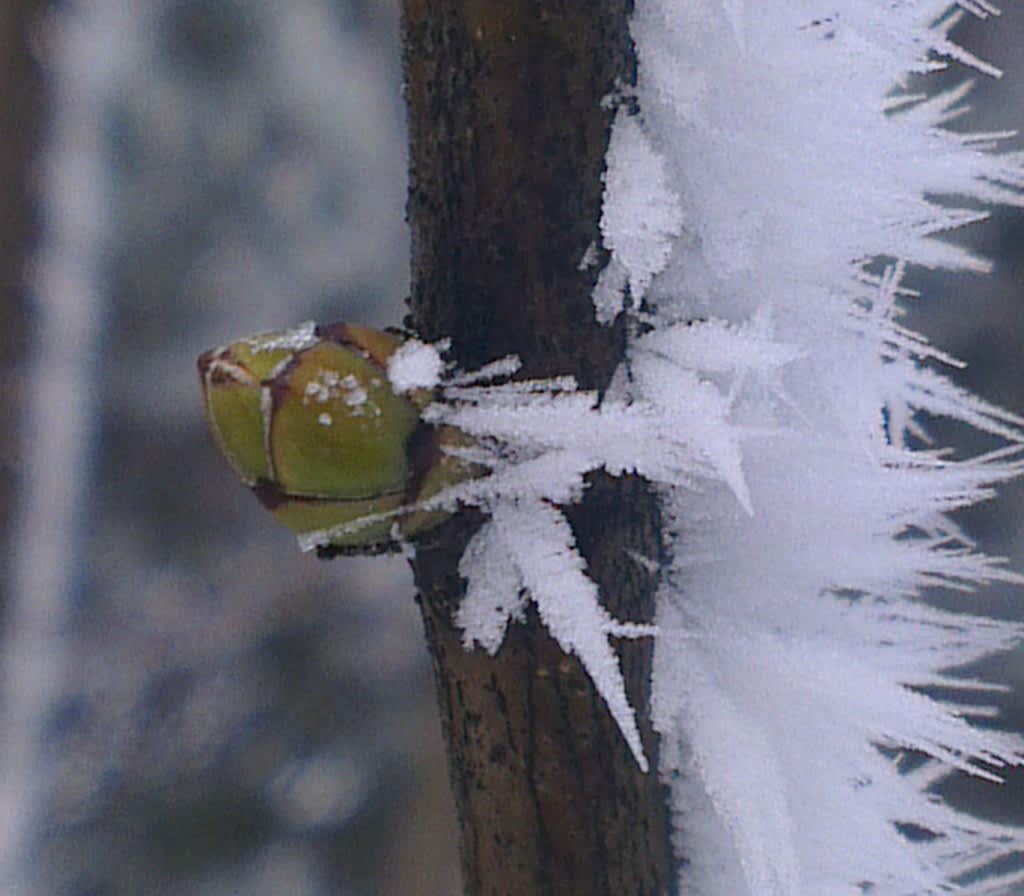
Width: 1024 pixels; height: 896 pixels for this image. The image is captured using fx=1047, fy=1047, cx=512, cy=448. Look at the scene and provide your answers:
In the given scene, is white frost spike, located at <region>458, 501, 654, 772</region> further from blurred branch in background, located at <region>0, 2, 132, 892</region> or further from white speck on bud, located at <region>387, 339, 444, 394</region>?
blurred branch in background, located at <region>0, 2, 132, 892</region>

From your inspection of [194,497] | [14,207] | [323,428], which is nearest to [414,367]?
[323,428]

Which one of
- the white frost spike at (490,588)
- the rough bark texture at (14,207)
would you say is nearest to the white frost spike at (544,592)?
the white frost spike at (490,588)

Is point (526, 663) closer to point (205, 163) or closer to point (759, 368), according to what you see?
point (759, 368)

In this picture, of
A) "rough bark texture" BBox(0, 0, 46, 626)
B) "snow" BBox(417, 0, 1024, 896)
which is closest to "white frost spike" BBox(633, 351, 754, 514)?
"snow" BBox(417, 0, 1024, 896)

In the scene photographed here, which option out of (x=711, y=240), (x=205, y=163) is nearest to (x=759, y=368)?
(x=711, y=240)

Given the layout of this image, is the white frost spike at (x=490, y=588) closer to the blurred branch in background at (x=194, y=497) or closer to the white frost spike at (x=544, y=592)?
the white frost spike at (x=544, y=592)

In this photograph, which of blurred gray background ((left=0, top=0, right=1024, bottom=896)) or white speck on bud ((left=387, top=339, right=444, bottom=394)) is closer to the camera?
white speck on bud ((left=387, top=339, right=444, bottom=394))

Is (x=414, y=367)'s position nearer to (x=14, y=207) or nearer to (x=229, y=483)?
(x=14, y=207)
